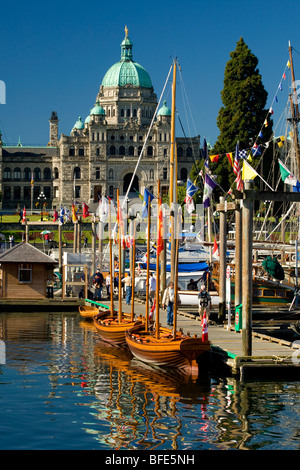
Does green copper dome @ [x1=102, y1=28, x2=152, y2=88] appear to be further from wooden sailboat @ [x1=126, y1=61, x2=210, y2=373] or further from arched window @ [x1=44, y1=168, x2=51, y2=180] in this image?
wooden sailboat @ [x1=126, y1=61, x2=210, y2=373]

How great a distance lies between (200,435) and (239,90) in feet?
213

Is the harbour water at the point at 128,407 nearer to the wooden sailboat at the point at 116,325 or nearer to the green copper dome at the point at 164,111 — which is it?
the wooden sailboat at the point at 116,325

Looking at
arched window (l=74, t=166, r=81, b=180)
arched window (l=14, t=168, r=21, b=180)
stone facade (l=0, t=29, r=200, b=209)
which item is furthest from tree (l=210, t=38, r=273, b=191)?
arched window (l=14, t=168, r=21, b=180)

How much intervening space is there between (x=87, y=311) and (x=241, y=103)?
44.7m

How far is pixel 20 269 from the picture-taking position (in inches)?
1767

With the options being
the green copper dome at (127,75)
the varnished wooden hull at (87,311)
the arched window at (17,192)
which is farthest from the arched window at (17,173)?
the varnished wooden hull at (87,311)

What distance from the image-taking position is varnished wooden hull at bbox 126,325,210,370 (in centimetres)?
2480

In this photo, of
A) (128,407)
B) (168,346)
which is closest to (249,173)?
(168,346)

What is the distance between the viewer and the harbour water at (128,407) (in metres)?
18.7

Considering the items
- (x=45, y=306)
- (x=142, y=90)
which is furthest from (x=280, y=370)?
(x=142, y=90)

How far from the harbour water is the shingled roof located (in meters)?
13.5

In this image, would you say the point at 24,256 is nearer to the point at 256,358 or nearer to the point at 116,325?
the point at 116,325

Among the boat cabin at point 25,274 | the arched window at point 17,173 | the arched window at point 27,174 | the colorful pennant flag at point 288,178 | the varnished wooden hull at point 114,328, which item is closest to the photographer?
the varnished wooden hull at point 114,328

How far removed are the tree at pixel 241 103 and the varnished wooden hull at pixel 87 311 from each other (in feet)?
133
